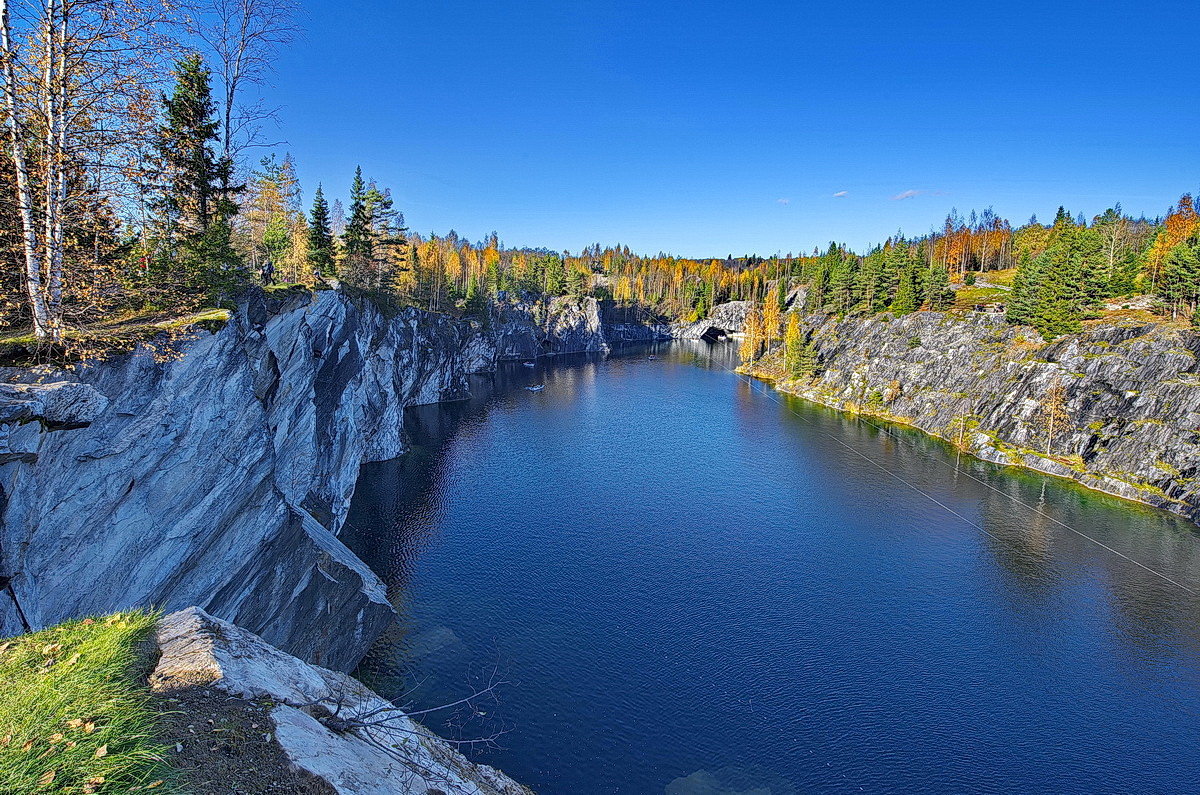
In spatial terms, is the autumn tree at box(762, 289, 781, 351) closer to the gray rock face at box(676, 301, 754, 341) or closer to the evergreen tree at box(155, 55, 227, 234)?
the gray rock face at box(676, 301, 754, 341)

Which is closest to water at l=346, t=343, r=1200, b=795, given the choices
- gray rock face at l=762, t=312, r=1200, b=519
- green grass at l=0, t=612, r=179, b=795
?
gray rock face at l=762, t=312, r=1200, b=519

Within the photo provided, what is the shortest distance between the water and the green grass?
562 inches

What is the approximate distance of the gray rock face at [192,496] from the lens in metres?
12.8

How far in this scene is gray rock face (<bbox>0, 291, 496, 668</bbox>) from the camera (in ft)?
42.1

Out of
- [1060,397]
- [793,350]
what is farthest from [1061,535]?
[793,350]

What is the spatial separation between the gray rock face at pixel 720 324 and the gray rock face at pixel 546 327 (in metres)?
34.4

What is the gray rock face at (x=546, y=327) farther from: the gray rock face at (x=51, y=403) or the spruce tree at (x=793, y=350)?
the gray rock face at (x=51, y=403)

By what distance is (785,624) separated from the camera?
30.3m

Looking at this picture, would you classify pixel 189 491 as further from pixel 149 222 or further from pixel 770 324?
pixel 770 324

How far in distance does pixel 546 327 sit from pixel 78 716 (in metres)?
138

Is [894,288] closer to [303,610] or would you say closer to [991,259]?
[991,259]

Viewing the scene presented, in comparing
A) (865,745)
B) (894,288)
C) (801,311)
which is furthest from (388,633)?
(801,311)

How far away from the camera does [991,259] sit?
4953 inches

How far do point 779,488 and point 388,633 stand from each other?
3332cm
